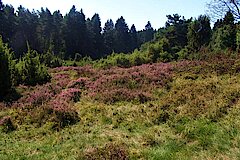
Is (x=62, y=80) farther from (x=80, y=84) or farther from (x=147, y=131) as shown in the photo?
(x=147, y=131)

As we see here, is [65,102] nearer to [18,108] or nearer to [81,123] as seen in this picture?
[18,108]

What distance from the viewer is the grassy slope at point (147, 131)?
29.2 feet

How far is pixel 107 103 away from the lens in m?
16.0

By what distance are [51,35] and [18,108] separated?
2244 inches

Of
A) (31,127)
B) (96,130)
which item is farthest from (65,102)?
(96,130)

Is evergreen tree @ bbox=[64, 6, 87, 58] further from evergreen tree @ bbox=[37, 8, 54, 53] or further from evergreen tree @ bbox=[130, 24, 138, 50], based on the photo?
evergreen tree @ bbox=[130, 24, 138, 50]

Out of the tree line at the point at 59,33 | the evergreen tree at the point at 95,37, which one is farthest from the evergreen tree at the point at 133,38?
the evergreen tree at the point at 95,37

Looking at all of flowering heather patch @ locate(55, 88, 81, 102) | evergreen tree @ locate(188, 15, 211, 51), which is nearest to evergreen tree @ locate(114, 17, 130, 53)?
evergreen tree @ locate(188, 15, 211, 51)

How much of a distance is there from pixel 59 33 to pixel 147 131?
65687mm

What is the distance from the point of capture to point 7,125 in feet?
44.1

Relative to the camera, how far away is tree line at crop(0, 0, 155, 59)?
6600 centimetres

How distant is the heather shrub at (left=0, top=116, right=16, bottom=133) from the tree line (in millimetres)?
46706

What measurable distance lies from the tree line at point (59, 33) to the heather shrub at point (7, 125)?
153 feet

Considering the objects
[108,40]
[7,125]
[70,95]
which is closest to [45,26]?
[108,40]
